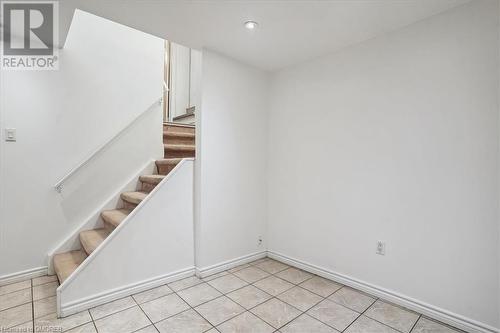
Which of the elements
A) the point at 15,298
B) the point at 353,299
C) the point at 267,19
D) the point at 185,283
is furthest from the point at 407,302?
the point at 15,298

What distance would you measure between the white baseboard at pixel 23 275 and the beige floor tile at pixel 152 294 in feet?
3.54

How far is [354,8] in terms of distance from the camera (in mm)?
1834

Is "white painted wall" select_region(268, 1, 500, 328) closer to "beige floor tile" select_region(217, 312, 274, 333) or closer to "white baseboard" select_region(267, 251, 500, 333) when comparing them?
"white baseboard" select_region(267, 251, 500, 333)

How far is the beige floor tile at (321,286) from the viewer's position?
2.26 meters

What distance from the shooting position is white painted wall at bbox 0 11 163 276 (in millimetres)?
2355

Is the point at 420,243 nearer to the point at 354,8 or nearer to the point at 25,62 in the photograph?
the point at 354,8

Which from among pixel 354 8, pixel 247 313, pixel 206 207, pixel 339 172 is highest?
pixel 354 8

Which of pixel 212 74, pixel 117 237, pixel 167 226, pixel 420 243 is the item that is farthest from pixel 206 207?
pixel 420 243

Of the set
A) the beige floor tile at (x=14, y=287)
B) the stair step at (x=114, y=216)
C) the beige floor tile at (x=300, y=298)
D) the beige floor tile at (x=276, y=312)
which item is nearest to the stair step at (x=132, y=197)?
the stair step at (x=114, y=216)

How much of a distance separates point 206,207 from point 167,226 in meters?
0.40

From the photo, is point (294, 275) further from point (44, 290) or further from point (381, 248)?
point (44, 290)

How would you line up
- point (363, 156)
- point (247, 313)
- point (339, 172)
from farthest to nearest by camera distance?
point (339, 172)
point (363, 156)
point (247, 313)

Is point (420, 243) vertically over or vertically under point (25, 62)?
under

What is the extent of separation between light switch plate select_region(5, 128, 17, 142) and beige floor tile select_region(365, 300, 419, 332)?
3.27 meters
